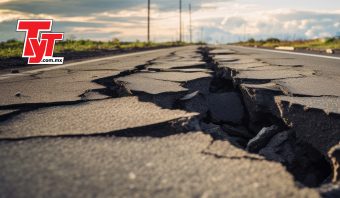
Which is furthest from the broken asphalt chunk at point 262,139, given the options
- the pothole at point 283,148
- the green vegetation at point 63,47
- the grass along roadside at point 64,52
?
the green vegetation at point 63,47

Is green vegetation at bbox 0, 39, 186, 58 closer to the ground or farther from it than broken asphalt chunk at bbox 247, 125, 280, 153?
farther from it

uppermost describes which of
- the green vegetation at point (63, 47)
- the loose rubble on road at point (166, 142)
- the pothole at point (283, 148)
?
the green vegetation at point (63, 47)

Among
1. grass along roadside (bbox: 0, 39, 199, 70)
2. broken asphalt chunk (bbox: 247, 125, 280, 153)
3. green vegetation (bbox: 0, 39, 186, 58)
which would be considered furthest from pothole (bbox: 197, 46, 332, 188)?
green vegetation (bbox: 0, 39, 186, 58)

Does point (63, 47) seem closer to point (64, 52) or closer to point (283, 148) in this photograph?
point (64, 52)

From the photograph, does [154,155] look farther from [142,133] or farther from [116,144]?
[142,133]

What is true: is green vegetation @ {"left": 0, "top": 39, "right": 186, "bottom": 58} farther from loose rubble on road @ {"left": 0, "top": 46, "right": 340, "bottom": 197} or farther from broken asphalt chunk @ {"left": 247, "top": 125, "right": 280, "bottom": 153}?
broken asphalt chunk @ {"left": 247, "top": 125, "right": 280, "bottom": 153}

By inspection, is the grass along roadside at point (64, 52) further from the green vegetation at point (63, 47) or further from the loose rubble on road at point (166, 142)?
the loose rubble on road at point (166, 142)

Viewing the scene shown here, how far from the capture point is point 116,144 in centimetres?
161

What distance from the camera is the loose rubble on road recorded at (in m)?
1.17

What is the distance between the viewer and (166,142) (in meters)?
1.62

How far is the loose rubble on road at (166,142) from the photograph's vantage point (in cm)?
117

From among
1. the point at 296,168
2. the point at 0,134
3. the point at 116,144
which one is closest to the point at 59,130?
the point at 0,134

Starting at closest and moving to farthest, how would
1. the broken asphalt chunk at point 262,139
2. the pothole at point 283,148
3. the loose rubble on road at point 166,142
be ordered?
the loose rubble on road at point 166,142 < the pothole at point 283,148 < the broken asphalt chunk at point 262,139

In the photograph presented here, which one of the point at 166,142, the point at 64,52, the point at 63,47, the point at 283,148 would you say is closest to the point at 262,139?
the point at 283,148
